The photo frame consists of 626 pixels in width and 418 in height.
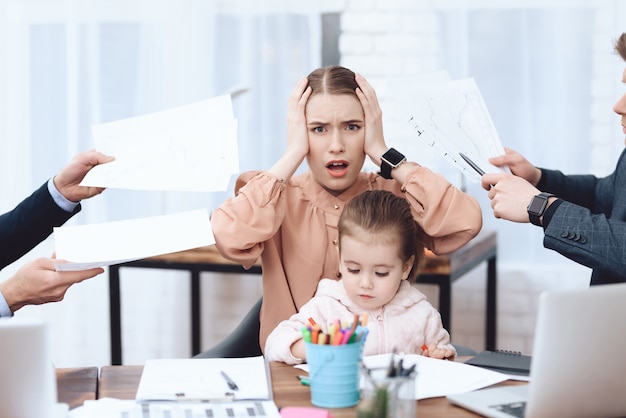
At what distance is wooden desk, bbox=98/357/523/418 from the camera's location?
57.2 inches

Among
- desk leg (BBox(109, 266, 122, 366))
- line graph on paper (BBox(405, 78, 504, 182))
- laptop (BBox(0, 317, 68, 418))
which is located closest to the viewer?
laptop (BBox(0, 317, 68, 418))

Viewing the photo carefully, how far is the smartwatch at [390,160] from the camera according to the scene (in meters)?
2.07

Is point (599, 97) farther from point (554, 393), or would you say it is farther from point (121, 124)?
point (554, 393)

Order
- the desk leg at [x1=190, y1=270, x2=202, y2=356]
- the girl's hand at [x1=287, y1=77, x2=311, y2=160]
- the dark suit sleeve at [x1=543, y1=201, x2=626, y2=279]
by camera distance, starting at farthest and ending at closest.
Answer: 1. the desk leg at [x1=190, y1=270, x2=202, y2=356]
2. the girl's hand at [x1=287, y1=77, x2=311, y2=160]
3. the dark suit sleeve at [x1=543, y1=201, x2=626, y2=279]

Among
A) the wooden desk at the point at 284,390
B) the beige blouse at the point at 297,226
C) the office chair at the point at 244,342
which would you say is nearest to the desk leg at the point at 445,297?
the office chair at the point at 244,342

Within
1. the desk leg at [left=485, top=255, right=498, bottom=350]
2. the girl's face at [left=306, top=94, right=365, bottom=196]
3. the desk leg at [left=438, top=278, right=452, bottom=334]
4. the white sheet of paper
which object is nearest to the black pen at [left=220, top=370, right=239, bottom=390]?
the white sheet of paper

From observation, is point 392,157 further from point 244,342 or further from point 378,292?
point 244,342

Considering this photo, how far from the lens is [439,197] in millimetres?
2006

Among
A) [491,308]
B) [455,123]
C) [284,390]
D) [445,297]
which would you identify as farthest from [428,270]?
[284,390]

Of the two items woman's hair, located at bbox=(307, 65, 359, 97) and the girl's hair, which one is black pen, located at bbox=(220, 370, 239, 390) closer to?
the girl's hair

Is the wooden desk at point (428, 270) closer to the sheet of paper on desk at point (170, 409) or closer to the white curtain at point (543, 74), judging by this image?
the white curtain at point (543, 74)

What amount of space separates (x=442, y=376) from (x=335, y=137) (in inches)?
25.4

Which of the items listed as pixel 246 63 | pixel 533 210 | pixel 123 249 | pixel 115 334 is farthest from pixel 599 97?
pixel 123 249

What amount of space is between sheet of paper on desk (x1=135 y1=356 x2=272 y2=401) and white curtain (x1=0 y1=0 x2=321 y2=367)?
5.73ft
